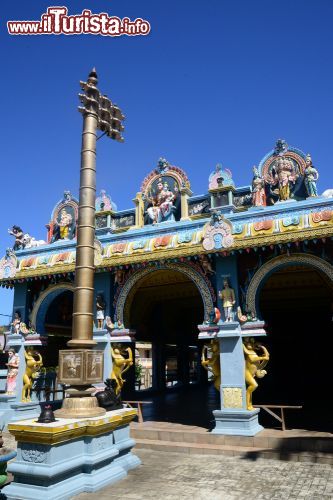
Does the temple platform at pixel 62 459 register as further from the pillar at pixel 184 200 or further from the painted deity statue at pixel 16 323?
the painted deity statue at pixel 16 323

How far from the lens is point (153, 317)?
61.0 ft

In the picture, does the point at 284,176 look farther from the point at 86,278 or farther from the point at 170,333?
the point at 170,333

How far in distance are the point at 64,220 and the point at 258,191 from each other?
7665 millimetres

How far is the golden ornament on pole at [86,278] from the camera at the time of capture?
25.1ft

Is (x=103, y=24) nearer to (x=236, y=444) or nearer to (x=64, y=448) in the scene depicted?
(x=64, y=448)

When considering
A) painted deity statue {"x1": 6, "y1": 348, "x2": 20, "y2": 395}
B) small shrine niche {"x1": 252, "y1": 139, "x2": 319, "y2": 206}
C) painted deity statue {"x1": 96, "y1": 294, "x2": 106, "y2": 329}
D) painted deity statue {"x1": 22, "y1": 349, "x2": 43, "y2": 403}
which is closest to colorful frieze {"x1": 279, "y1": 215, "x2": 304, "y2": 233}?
small shrine niche {"x1": 252, "y1": 139, "x2": 319, "y2": 206}

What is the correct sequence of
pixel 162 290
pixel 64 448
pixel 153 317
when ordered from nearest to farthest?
pixel 64 448
pixel 162 290
pixel 153 317

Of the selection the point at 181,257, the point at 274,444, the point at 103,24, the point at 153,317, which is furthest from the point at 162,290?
the point at 103,24

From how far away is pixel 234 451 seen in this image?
959cm

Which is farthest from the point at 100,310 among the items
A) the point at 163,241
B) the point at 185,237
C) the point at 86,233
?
the point at 86,233

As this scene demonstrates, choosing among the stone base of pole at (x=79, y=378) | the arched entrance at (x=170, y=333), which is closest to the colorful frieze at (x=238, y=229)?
the arched entrance at (x=170, y=333)

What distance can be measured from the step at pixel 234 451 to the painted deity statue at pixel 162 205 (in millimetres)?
6912

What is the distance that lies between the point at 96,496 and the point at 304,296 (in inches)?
502

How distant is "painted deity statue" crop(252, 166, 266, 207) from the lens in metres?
12.8
